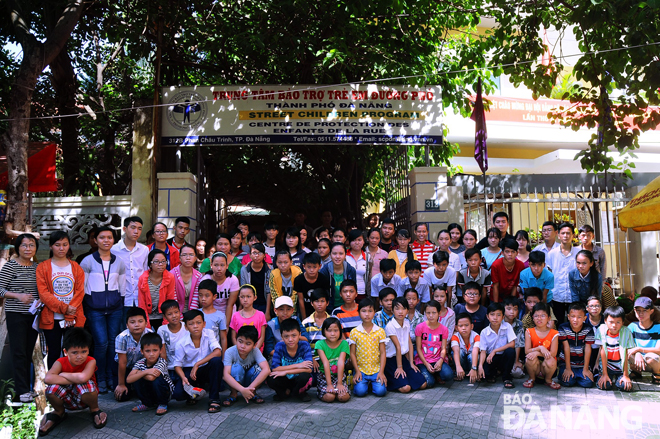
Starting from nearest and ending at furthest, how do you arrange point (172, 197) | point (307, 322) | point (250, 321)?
point (250, 321), point (307, 322), point (172, 197)

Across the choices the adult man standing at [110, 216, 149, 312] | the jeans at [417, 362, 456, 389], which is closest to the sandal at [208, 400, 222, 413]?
the adult man standing at [110, 216, 149, 312]

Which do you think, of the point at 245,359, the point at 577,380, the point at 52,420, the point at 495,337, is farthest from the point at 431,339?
the point at 52,420

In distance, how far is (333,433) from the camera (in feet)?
13.9

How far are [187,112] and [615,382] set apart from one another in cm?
613

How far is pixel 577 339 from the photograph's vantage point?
5297 mm

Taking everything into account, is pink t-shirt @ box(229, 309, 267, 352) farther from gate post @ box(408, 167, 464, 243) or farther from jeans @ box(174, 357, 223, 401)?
gate post @ box(408, 167, 464, 243)

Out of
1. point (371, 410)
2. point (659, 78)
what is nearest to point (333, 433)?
point (371, 410)

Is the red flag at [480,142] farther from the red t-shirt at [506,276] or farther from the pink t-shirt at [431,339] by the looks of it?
the pink t-shirt at [431,339]

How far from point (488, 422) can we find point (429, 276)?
1.93 meters

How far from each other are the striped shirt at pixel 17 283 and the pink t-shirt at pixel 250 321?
5.57 feet

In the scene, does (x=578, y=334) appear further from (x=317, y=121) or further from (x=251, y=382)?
(x=317, y=121)

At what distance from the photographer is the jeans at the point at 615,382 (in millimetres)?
4987

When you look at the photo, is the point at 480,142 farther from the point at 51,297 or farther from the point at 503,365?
the point at 51,297

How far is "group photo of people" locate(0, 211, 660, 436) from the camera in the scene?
4707 millimetres
